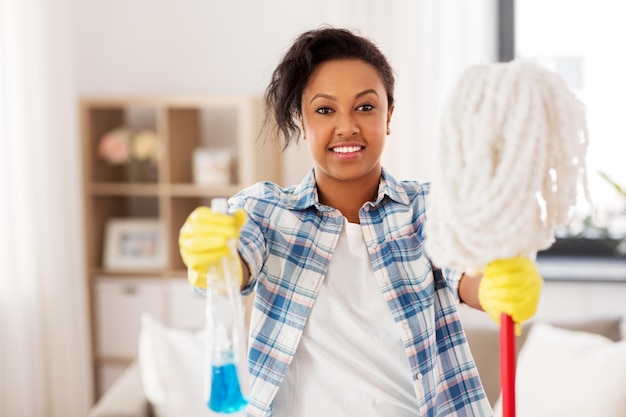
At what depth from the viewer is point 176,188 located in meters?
3.17

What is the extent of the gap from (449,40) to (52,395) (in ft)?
6.49

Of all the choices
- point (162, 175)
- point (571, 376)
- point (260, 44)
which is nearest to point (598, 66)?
point (260, 44)

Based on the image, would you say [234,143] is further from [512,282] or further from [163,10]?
[512,282]

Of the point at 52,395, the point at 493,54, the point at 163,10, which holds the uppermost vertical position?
the point at 163,10

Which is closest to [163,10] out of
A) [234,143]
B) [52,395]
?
[234,143]

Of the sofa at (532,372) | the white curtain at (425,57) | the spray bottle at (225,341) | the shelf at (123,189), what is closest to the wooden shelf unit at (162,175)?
the shelf at (123,189)

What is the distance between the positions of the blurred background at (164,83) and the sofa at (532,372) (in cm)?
62

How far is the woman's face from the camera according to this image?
3.91ft

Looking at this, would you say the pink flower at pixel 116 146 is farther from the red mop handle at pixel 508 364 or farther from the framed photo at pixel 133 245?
the red mop handle at pixel 508 364

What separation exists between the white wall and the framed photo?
0.58 metres

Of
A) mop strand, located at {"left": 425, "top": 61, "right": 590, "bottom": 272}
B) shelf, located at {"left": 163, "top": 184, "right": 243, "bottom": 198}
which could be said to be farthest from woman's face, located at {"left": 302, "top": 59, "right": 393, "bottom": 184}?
shelf, located at {"left": 163, "top": 184, "right": 243, "bottom": 198}

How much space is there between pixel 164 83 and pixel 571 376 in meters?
2.10

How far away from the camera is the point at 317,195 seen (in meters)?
1.27

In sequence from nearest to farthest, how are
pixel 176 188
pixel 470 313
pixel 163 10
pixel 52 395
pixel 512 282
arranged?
pixel 512 282 → pixel 470 313 → pixel 52 395 → pixel 176 188 → pixel 163 10
